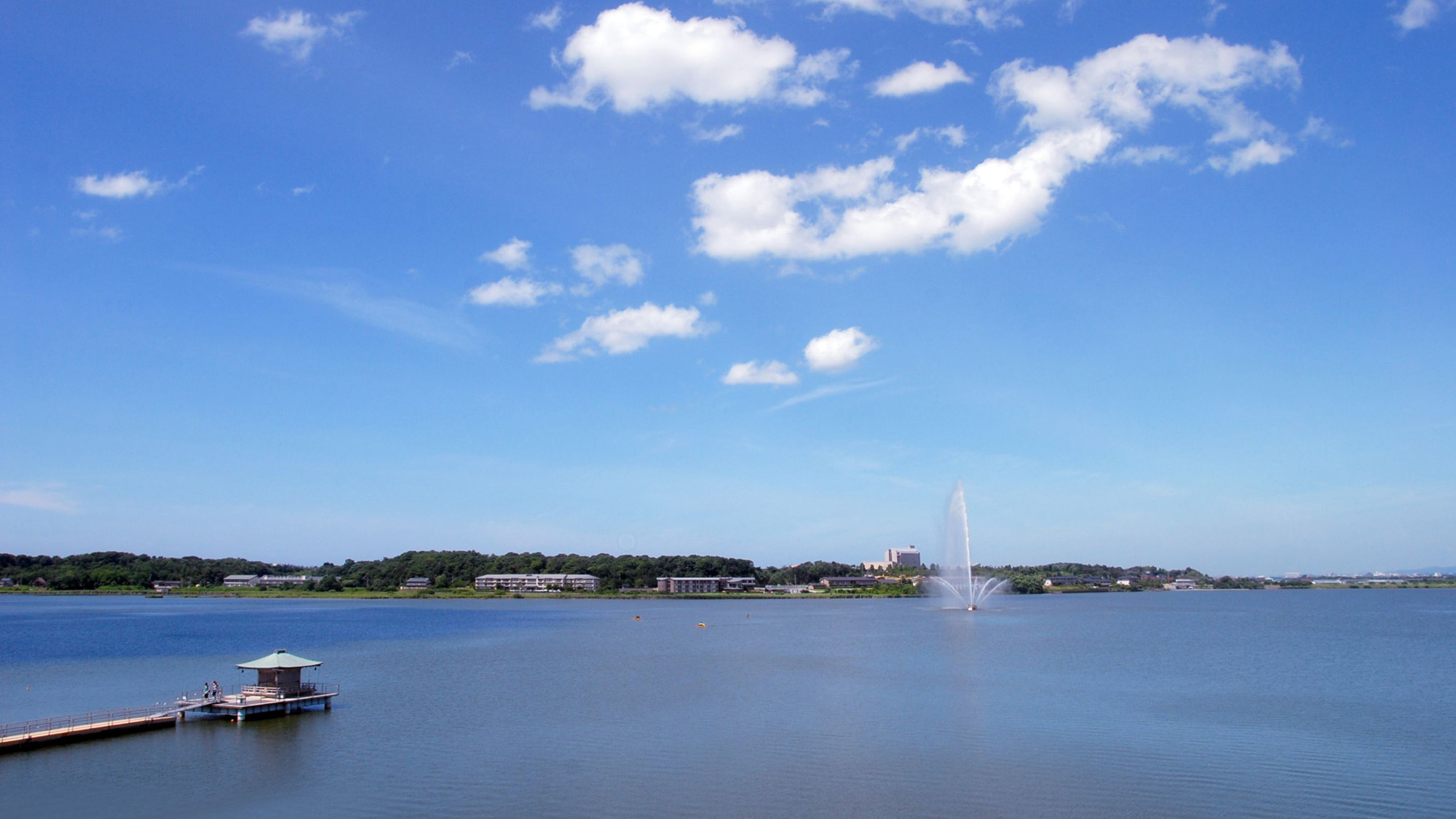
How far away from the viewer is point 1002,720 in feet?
123

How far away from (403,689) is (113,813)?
2407 cm

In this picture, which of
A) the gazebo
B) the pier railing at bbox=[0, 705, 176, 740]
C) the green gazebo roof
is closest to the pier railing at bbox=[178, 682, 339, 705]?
the gazebo

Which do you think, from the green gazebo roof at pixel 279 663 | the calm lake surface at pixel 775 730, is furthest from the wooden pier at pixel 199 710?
the calm lake surface at pixel 775 730

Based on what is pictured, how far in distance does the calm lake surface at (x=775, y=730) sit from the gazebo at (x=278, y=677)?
6.23 feet

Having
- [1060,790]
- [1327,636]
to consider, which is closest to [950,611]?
[1327,636]

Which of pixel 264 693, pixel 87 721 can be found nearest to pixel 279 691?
pixel 264 693

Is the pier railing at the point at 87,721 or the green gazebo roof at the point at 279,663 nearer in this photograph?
the pier railing at the point at 87,721

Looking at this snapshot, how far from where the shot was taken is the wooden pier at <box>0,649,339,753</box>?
3309cm

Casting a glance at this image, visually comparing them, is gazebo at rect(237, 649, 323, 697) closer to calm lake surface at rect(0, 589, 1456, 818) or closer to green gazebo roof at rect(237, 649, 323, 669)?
green gazebo roof at rect(237, 649, 323, 669)

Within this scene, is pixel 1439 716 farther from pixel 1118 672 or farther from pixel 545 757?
pixel 545 757

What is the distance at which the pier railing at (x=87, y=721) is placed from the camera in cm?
3309

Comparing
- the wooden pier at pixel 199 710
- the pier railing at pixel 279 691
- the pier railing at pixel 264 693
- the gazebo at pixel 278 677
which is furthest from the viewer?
the gazebo at pixel 278 677

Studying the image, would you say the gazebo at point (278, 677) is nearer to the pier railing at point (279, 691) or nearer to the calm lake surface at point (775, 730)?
the pier railing at point (279, 691)

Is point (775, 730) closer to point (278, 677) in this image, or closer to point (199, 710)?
point (278, 677)
